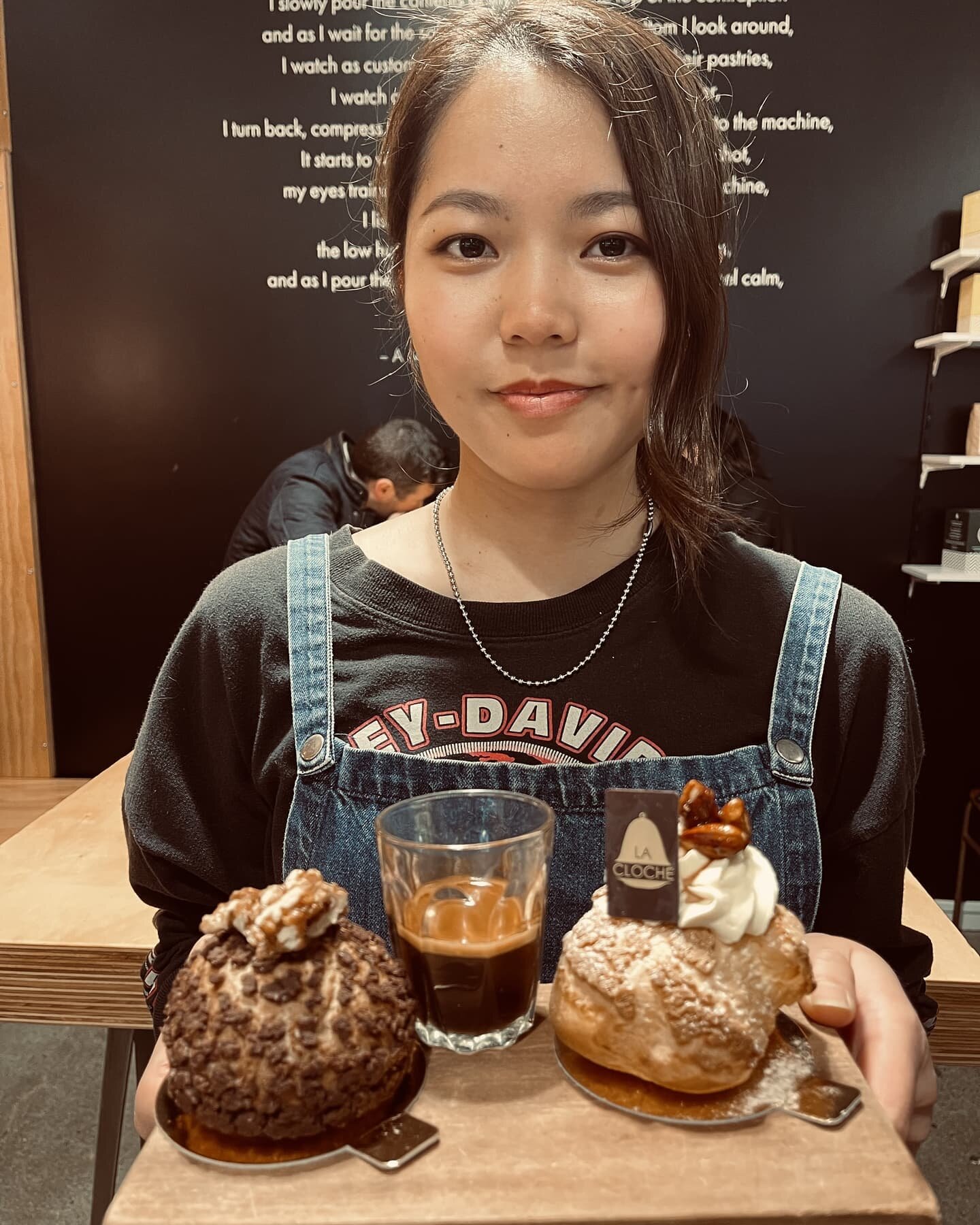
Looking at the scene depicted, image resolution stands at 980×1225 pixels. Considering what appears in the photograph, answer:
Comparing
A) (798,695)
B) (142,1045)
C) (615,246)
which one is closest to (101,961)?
(142,1045)

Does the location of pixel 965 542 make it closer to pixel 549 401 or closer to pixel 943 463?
pixel 943 463

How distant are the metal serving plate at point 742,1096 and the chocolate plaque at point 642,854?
11 centimetres

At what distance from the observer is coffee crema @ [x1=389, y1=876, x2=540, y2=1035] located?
68 centimetres

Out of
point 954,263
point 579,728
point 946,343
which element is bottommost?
point 579,728

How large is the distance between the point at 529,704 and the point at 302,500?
237cm

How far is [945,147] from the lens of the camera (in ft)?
10.5

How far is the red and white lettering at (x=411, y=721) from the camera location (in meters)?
Result: 1.04

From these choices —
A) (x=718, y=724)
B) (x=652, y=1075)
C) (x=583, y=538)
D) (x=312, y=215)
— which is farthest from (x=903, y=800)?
(x=312, y=215)


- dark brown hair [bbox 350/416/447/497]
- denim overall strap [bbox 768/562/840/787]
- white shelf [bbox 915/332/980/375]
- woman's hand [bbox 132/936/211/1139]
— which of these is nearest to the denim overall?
denim overall strap [bbox 768/562/840/787]

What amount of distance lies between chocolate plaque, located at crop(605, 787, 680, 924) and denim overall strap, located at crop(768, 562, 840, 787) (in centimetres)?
Answer: 42

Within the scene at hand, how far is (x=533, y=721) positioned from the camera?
3.44 ft

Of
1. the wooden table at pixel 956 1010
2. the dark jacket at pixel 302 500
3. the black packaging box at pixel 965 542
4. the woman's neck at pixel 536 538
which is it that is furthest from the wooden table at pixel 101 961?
the black packaging box at pixel 965 542

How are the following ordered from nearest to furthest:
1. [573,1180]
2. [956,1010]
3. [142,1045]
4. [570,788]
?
[573,1180], [570,788], [956,1010], [142,1045]

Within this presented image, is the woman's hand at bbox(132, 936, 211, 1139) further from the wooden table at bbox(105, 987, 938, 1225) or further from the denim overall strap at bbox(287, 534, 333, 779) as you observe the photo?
the denim overall strap at bbox(287, 534, 333, 779)
